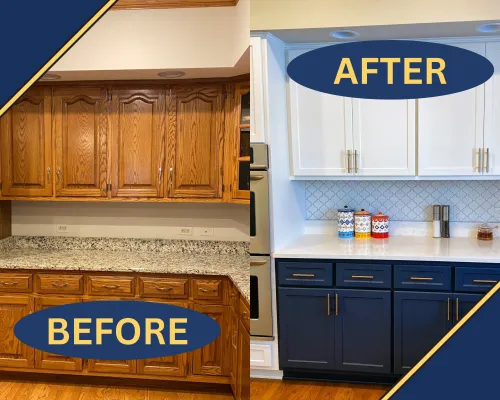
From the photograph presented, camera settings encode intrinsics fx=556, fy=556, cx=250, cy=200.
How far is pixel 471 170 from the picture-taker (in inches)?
46.5

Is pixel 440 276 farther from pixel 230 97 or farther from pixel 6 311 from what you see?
pixel 6 311

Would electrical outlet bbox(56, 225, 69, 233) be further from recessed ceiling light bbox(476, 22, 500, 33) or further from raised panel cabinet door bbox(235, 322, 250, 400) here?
recessed ceiling light bbox(476, 22, 500, 33)

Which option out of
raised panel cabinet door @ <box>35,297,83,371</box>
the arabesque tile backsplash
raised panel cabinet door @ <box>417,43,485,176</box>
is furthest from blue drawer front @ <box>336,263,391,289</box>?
raised panel cabinet door @ <box>35,297,83,371</box>

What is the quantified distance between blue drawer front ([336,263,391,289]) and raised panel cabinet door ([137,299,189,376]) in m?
0.43

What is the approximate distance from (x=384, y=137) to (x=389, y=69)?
255mm

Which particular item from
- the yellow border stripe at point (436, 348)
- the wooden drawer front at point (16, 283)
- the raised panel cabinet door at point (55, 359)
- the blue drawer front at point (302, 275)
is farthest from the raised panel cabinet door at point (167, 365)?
the yellow border stripe at point (436, 348)

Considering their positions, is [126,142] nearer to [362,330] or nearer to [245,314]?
[245,314]

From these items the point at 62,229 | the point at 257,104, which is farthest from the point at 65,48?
the point at 257,104

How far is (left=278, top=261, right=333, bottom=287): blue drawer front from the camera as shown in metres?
1.30

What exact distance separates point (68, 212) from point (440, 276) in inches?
30.5

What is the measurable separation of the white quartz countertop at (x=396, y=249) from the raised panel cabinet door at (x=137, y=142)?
508 mm

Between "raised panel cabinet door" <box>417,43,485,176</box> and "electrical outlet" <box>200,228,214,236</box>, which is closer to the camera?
"electrical outlet" <box>200,228,214,236</box>

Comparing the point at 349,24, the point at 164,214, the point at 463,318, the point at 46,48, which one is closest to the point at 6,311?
the point at 164,214

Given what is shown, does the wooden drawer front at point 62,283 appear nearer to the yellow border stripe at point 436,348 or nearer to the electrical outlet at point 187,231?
the electrical outlet at point 187,231
